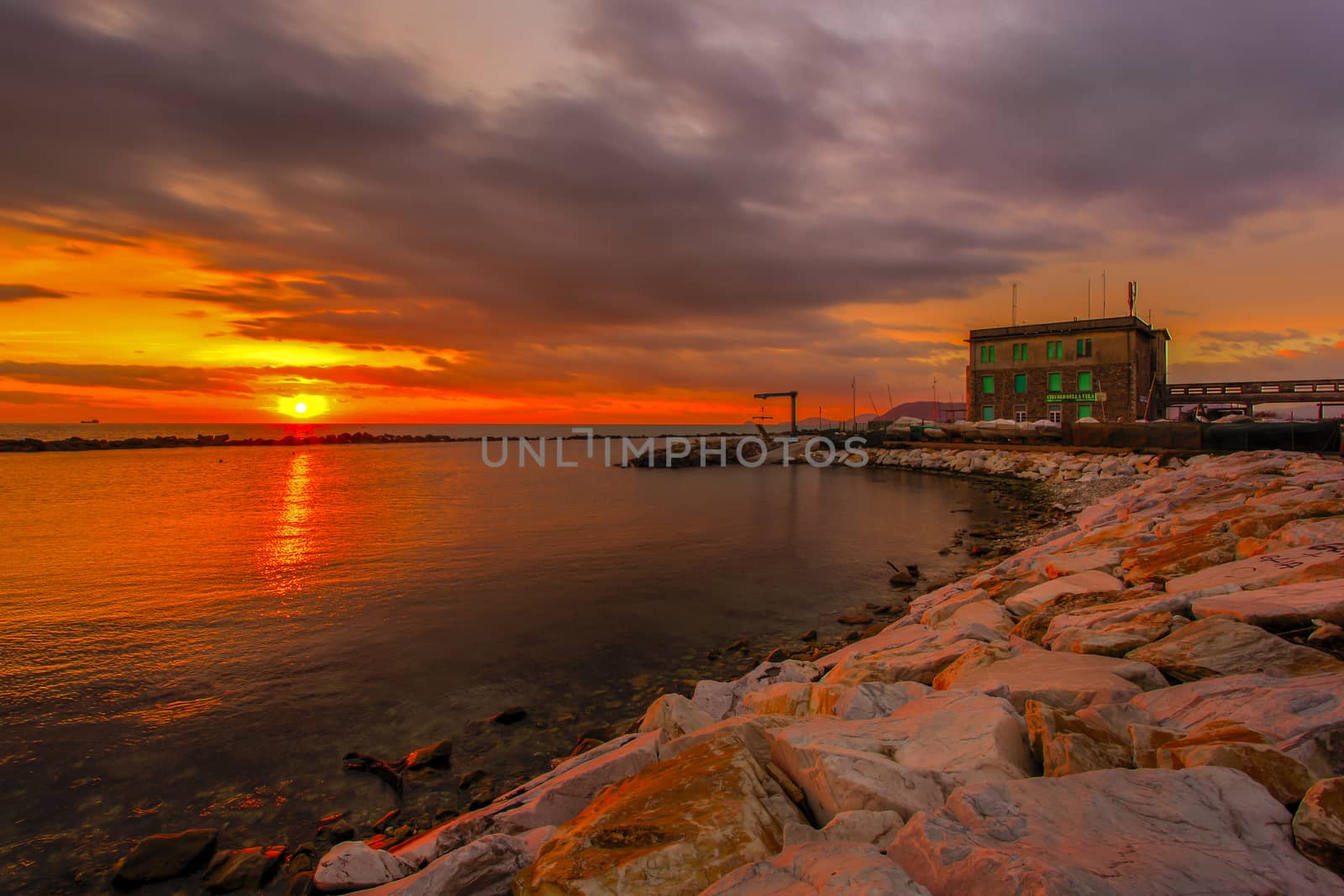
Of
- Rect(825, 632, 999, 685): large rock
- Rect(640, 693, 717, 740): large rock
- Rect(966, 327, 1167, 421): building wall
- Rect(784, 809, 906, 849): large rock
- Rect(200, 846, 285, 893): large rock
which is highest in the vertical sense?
Rect(966, 327, 1167, 421): building wall

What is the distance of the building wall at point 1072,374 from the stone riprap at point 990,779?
48.0 meters

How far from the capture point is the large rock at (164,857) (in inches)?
189

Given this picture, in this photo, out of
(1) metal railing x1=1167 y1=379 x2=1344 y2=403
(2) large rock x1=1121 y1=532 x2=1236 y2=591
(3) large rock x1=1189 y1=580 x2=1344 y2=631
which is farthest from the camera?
(1) metal railing x1=1167 y1=379 x2=1344 y2=403

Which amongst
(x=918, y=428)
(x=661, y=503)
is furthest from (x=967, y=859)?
(x=918, y=428)

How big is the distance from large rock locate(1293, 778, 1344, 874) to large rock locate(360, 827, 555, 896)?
11.3 ft

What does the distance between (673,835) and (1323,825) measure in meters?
2.58

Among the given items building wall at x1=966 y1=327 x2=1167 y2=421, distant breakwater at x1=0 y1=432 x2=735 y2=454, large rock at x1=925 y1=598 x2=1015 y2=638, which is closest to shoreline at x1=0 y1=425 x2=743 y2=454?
distant breakwater at x1=0 y1=432 x2=735 y2=454

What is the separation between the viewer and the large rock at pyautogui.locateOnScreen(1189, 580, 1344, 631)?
4387 mm

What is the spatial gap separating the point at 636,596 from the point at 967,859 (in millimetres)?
10528

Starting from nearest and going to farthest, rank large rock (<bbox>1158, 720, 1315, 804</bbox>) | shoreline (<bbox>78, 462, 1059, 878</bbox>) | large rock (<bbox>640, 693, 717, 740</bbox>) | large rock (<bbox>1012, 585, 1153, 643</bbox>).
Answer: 1. large rock (<bbox>1158, 720, 1315, 804</bbox>)
2. large rock (<bbox>640, 693, 717, 740</bbox>)
3. shoreline (<bbox>78, 462, 1059, 878</bbox>)
4. large rock (<bbox>1012, 585, 1153, 643</bbox>)

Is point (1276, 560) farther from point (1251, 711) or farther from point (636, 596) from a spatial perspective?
point (636, 596)

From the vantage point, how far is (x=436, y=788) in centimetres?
595

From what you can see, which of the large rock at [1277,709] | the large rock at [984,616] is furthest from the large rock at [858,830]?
the large rock at [984,616]

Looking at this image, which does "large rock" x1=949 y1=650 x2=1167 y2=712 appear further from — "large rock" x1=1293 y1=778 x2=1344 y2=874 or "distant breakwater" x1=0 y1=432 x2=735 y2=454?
"distant breakwater" x1=0 y1=432 x2=735 y2=454
